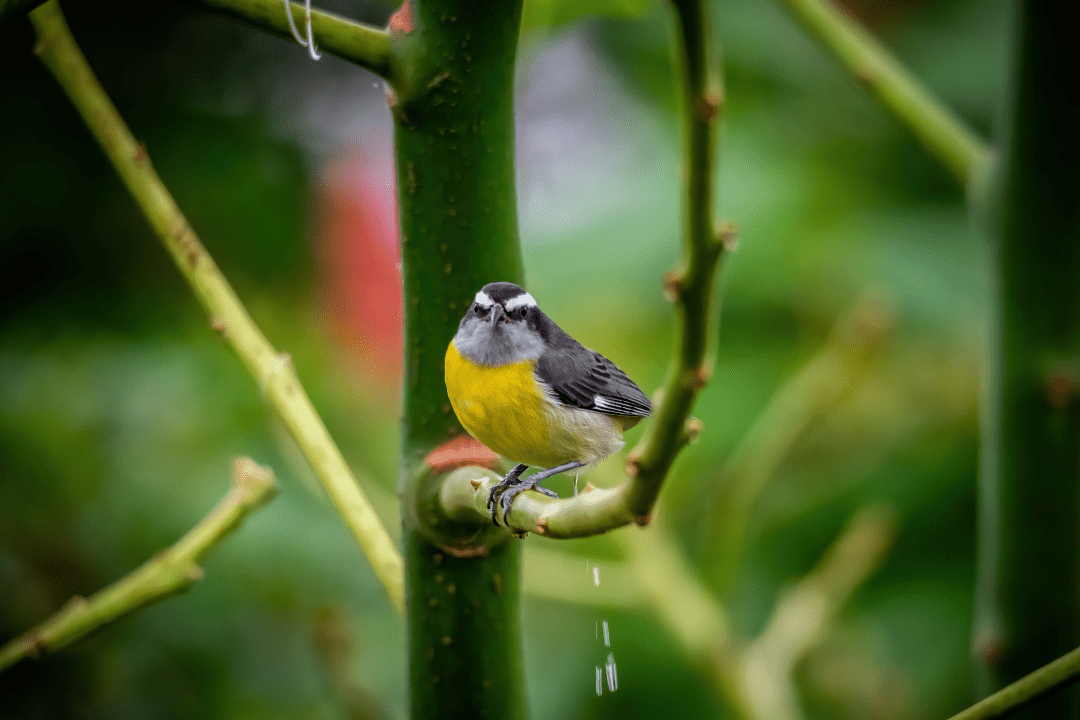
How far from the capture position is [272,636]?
0.93m

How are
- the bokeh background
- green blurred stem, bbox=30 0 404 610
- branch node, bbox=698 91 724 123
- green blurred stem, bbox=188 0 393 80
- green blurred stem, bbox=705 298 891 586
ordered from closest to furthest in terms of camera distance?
branch node, bbox=698 91 724 123
green blurred stem, bbox=188 0 393 80
green blurred stem, bbox=30 0 404 610
green blurred stem, bbox=705 298 891 586
the bokeh background

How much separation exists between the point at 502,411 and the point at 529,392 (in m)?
0.02

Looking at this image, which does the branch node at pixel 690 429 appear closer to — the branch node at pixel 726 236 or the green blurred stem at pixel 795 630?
the branch node at pixel 726 236

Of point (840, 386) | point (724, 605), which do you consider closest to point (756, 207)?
point (840, 386)

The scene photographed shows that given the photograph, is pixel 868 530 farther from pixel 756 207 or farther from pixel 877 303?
pixel 756 207

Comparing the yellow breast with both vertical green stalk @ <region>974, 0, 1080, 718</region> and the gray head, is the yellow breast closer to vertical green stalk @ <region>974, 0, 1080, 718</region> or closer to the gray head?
the gray head

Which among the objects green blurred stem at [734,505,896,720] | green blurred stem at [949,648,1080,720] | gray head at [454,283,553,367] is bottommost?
green blurred stem at [949,648,1080,720]

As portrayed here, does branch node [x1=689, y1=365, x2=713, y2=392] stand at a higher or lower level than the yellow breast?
lower

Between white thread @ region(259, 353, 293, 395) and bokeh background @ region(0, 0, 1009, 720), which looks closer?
white thread @ region(259, 353, 293, 395)

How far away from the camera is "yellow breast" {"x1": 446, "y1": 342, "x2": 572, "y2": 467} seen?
1.20 feet

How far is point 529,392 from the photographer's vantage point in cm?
39

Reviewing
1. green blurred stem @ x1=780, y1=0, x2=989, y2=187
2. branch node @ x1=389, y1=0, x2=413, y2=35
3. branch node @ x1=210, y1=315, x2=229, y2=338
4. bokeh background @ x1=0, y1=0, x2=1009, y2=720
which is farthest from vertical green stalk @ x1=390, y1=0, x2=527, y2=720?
bokeh background @ x1=0, y1=0, x2=1009, y2=720

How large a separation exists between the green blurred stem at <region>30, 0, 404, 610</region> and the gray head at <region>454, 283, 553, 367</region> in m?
0.10

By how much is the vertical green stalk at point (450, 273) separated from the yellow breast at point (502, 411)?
0.02 metres
